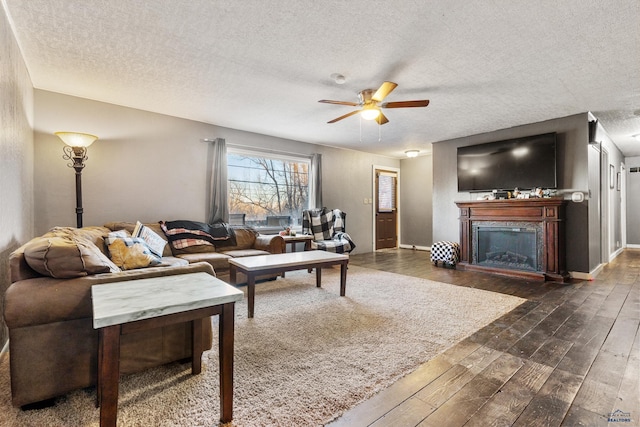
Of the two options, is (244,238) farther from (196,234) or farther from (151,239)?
(151,239)

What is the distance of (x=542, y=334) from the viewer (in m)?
2.47

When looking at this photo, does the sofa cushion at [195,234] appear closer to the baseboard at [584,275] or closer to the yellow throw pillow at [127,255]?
the yellow throw pillow at [127,255]

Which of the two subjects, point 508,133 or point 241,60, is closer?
point 241,60

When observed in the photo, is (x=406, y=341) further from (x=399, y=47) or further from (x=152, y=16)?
(x=152, y=16)

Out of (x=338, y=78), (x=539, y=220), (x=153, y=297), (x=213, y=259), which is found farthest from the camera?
(x=539, y=220)

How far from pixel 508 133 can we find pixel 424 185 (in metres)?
2.68

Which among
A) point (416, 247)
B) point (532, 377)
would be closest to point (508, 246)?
point (416, 247)

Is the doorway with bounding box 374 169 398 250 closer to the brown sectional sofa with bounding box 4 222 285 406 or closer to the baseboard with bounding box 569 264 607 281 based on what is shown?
the baseboard with bounding box 569 264 607 281

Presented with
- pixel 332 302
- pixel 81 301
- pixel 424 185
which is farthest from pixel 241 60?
pixel 424 185

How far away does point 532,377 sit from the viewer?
1834 millimetres

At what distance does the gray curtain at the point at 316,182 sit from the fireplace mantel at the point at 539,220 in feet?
9.28

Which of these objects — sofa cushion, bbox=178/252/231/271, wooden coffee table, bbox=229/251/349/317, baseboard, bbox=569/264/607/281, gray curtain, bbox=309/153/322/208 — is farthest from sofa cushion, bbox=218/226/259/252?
baseboard, bbox=569/264/607/281

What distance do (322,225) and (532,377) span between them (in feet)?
14.4

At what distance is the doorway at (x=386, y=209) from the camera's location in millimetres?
7719
